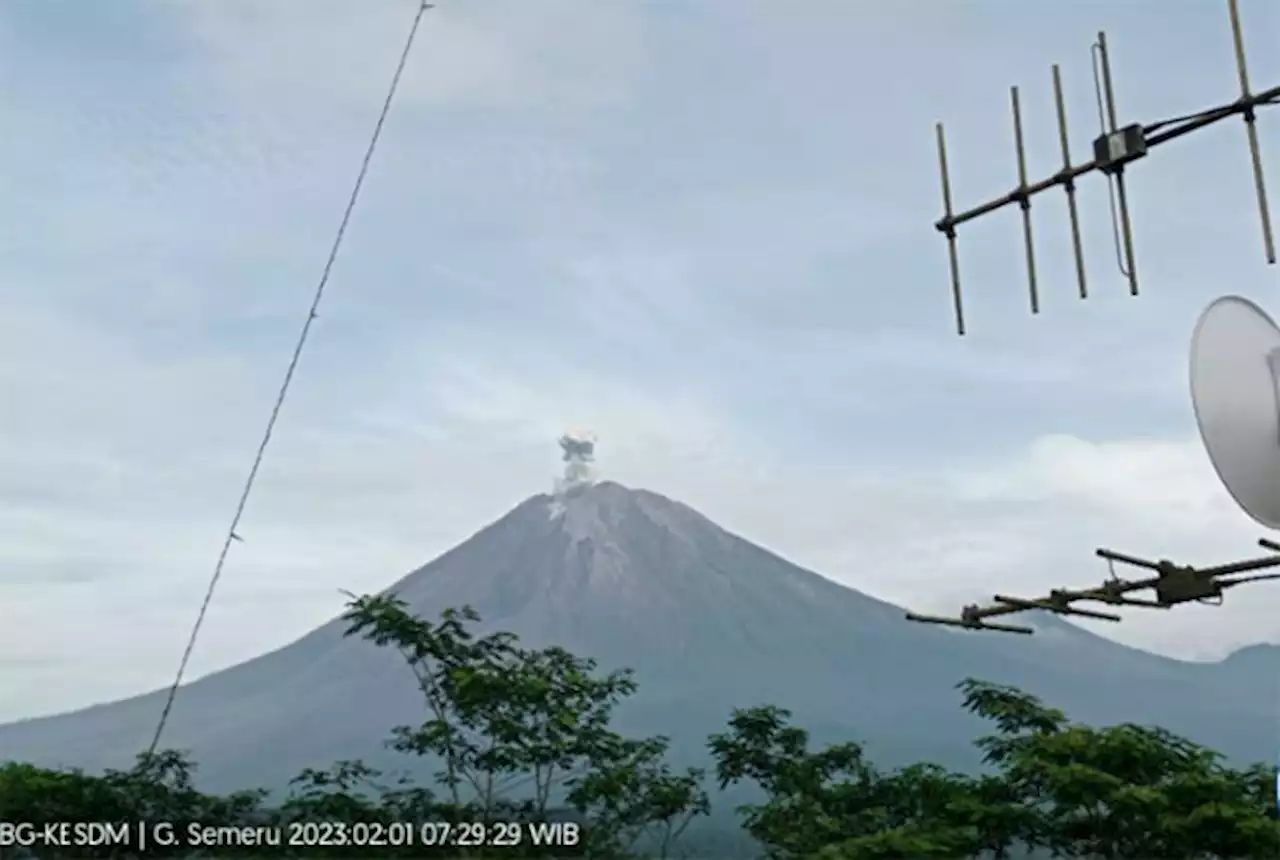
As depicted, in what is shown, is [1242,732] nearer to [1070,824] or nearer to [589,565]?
[589,565]

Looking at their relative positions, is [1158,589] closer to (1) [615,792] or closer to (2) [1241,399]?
(2) [1241,399]

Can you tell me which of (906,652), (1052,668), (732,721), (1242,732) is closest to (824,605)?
(906,652)

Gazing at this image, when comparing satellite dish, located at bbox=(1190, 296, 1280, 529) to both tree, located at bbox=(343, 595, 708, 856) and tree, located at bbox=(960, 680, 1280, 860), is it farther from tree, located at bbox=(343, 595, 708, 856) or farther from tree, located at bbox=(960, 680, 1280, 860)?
tree, located at bbox=(343, 595, 708, 856)

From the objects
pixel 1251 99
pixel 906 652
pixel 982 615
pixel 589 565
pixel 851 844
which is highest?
pixel 589 565

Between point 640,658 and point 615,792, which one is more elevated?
point 640,658

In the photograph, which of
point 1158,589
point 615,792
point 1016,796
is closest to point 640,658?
point 615,792

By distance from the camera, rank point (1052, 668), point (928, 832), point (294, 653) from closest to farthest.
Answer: point (928, 832)
point (294, 653)
point (1052, 668)

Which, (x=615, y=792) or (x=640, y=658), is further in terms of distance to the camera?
(x=640, y=658)

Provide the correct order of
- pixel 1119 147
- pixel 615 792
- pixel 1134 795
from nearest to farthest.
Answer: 1. pixel 1119 147
2. pixel 1134 795
3. pixel 615 792
